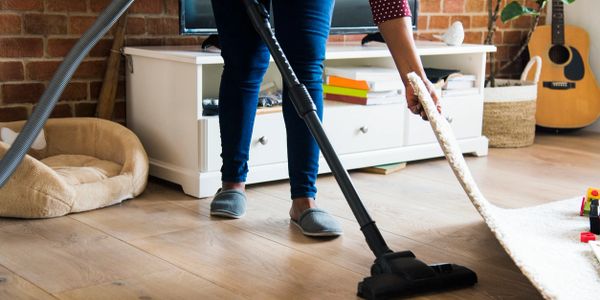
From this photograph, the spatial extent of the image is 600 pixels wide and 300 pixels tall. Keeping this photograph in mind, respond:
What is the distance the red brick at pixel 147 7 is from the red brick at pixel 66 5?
0.16m

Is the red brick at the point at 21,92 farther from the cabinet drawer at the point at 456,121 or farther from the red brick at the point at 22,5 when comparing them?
the cabinet drawer at the point at 456,121

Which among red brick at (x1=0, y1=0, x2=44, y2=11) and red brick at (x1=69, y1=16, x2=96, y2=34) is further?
red brick at (x1=69, y1=16, x2=96, y2=34)

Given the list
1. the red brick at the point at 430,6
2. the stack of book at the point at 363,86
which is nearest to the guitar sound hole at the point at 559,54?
the red brick at the point at 430,6

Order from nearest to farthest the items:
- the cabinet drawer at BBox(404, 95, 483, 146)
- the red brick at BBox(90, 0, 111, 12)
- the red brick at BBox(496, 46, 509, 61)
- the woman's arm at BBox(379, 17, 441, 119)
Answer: the woman's arm at BBox(379, 17, 441, 119), the red brick at BBox(90, 0, 111, 12), the cabinet drawer at BBox(404, 95, 483, 146), the red brick at BBox(496, 46, 509, 61)

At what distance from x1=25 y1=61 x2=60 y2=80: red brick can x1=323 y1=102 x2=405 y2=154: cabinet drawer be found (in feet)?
2.89

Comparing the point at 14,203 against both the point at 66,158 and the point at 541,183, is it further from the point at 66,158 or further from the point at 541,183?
the point at 541,183

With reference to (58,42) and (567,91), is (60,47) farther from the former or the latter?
(567,91)

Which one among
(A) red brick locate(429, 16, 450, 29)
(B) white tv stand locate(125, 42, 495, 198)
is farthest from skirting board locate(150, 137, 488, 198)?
(A) red brick locate(429, 16, 450, 29)

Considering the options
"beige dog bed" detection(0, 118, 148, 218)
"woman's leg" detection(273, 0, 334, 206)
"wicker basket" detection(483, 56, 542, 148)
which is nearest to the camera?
"woman's leg" detection(273, 0, 334, 206)

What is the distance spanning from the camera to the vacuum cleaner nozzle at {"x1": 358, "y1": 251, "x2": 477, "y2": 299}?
5.07 feet

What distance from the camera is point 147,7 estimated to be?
278 centimetres

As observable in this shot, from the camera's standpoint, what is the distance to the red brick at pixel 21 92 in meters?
2.57

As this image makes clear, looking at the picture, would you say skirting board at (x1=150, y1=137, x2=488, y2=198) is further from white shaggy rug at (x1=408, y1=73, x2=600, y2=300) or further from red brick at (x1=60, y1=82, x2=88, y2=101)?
white shaggy rug at (x1=408, y1=73, x2=600, y2=300)

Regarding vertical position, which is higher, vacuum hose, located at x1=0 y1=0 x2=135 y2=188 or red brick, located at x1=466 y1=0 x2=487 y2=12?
red brick, located at x1=466 y1=0 x2=487 y2=12
